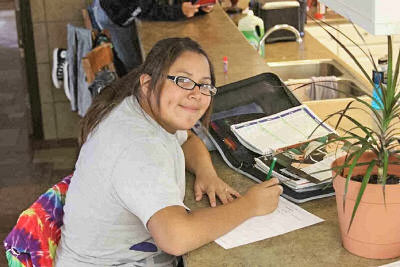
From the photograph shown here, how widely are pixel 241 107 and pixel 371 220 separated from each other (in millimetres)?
1002

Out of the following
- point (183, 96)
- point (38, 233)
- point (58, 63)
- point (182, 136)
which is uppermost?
point (183, 96)

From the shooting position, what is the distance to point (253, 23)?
12.9 feet

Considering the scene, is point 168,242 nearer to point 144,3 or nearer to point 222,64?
point 222,64

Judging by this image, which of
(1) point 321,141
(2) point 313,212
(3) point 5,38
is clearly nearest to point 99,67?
(1) point 321,141

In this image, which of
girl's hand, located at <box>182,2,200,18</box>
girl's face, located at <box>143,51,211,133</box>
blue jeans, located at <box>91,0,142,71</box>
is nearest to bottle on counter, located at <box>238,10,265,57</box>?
girl's hand, located at <box>182,2,200,18</box>

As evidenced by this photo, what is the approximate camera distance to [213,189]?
220cm

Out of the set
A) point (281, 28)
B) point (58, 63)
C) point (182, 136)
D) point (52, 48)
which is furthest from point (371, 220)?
point (52, 48)

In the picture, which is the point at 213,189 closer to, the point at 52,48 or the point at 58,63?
the point at 58,63

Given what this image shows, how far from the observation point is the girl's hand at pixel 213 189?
7.14ft

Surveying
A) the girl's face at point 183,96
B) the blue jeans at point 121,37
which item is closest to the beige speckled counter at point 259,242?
the girl's face at point 183,96

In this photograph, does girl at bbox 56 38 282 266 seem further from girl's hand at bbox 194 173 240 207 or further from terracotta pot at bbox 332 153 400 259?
terracotta pot at bbox 332 153 400 259

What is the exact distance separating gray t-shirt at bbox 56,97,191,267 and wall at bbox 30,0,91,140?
305cm

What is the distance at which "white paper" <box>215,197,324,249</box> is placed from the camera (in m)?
1.93

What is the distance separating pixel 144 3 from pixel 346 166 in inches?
98.0
